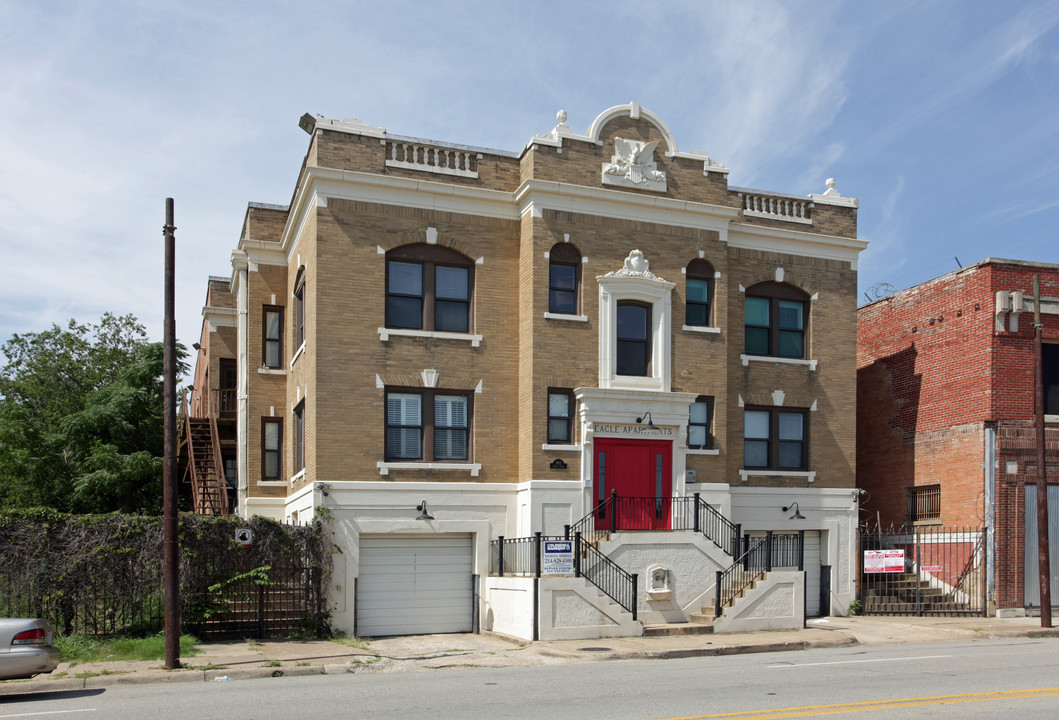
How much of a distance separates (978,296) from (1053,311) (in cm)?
197

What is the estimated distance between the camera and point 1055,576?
82.5 feet

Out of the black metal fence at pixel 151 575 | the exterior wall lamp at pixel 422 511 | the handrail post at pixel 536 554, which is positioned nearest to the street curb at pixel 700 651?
the handrail post at pixel 536 554

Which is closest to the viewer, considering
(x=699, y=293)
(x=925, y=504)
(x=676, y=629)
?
(x=676, y=629)

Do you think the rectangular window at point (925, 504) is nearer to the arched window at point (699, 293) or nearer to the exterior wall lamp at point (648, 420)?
the arched window at point (699, 293)

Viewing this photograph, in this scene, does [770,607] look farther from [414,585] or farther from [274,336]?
[274,336]

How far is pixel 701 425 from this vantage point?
2394 centimetres

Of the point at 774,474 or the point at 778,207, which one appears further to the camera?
the point at 778,207

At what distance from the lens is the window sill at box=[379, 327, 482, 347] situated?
2205 cm

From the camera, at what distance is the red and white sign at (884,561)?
24.6m

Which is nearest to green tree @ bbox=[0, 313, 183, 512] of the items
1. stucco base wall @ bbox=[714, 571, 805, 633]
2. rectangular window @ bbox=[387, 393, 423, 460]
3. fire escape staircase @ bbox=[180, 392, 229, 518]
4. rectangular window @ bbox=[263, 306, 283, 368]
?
fire escape staircase @ bbox=[180, 392, 229, 518]

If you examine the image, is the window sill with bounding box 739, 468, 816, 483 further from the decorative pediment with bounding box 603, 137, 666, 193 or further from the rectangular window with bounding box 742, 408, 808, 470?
the decorative pediment with bounding box 603, 137, 666, 193

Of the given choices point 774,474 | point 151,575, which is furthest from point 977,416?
point 151,575

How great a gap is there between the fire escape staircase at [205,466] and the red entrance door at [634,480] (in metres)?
9.88

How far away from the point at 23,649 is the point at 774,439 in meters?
17.6
